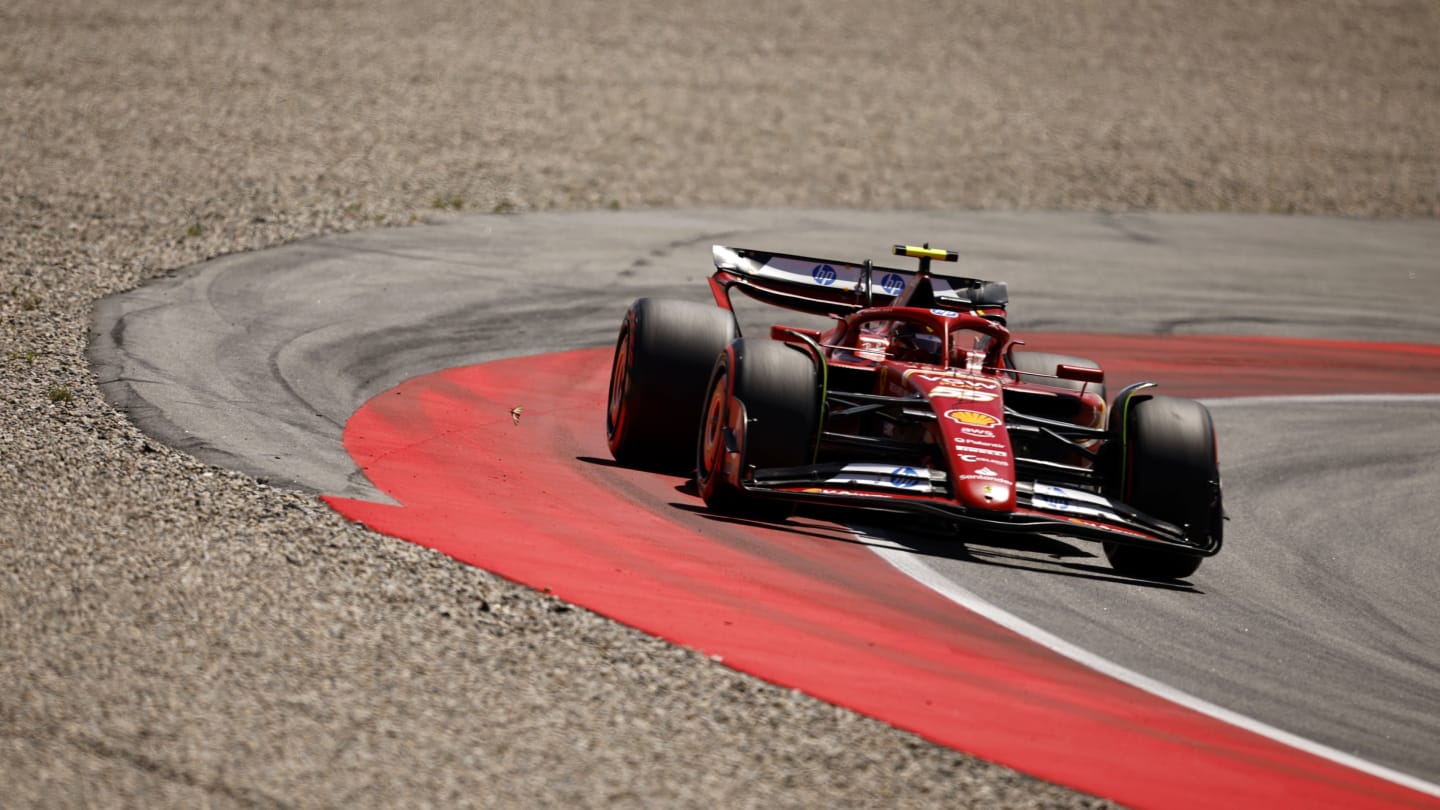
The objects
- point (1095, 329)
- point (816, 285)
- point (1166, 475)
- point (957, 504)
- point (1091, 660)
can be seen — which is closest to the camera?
point (1091, 660)

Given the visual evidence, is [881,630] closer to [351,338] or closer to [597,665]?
[597,665]

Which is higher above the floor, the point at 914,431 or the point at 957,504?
the point at 914,431

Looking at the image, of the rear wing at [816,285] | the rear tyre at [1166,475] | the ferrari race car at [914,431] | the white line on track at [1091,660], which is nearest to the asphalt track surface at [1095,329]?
the white line on track at [1091,660]

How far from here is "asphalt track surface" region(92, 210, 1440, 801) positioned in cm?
761

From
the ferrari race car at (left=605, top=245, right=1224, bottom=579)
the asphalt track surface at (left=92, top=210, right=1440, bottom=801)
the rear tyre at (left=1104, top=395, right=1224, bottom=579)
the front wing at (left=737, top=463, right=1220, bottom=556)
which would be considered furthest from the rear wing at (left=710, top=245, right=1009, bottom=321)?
the front wing at (left=737, top=463, right=1220, bottom=556)

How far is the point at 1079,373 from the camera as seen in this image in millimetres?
9820

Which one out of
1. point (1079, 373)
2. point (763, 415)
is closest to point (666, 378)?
point (763, 415)

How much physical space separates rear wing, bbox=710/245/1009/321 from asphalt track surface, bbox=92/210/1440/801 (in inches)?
81.1

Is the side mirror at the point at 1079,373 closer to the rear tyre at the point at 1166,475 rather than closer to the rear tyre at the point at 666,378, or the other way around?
the rear tyre at the point at 1166,475

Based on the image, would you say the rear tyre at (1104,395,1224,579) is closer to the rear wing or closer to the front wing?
the front wing

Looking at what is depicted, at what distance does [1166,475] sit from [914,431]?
1.35 m

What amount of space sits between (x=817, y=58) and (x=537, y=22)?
538cm

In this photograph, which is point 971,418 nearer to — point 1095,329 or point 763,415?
point 763,415

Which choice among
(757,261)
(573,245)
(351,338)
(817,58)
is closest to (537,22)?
(817,58)
